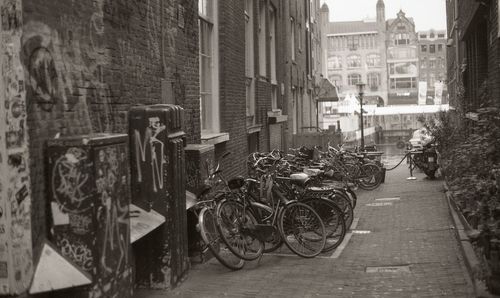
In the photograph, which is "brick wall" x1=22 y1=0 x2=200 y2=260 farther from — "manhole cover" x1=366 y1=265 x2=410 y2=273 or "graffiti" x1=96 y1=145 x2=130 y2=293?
"manhole cover" x1=366 y1=265 x2=410 y2=273

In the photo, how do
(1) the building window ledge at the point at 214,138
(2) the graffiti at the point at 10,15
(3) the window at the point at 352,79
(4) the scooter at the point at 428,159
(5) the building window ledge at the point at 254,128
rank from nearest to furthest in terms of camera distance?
(2) the graffiti at the point at 10,15 → (1) the building window ledge at the point at 214,138 → (5) the building window ledge at the point at 254,128 → (4) the scooter at the point at 428,159 → (3) the window at the point at 352,79

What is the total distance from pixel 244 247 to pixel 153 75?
7.65 feet

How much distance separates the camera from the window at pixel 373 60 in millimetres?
97875

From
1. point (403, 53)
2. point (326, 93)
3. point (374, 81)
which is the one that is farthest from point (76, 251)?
point (403, 53)

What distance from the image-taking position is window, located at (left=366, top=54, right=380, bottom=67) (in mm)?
97875

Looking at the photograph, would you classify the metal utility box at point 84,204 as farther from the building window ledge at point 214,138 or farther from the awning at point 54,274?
the building window ledge at point 214,138

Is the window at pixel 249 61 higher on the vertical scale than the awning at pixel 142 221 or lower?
higher

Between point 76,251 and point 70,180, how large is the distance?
0.54 meters

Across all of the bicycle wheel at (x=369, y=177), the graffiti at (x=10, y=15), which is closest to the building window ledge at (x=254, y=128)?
the bicycle wheel at (x=369, y=177)

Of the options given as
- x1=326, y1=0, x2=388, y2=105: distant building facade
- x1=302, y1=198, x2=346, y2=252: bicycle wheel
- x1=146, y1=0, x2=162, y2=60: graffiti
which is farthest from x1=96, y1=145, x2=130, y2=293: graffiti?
x1=326, y1=0, x2=388, y2=105: distant building facade

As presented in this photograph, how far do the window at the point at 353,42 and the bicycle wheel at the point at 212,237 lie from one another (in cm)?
9566

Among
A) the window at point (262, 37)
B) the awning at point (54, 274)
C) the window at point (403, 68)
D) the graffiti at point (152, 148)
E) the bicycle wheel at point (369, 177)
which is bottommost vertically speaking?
the bicycle wheel at point (369, 177)

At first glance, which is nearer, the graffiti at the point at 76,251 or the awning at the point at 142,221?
the graffiti at the point at 76,251

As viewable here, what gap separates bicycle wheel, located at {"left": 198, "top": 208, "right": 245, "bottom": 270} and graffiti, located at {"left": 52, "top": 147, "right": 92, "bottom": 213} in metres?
2.41
